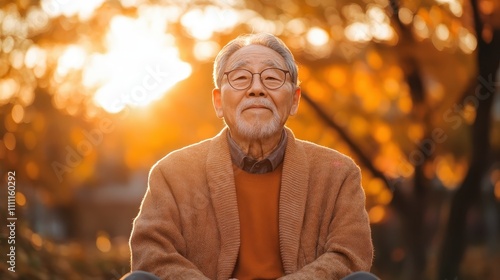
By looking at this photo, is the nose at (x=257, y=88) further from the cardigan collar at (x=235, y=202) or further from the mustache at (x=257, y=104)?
the cardigan collar at (x=235, y=202)

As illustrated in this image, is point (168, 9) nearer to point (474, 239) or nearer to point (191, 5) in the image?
point (191, 5)

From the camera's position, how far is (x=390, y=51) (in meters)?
9.16

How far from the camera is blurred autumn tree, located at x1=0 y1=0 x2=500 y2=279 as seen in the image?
28.9 ft

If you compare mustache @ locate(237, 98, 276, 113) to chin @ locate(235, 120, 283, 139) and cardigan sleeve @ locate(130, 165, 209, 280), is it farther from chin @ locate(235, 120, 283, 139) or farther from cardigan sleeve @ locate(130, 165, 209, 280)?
cardigan sleeve @ locate(130, 165, 209, 280)

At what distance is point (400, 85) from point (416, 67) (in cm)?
47

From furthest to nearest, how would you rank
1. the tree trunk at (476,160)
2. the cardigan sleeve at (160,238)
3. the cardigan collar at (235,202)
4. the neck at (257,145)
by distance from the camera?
the tree trunk at (476,160) < the neck at (257,145) < the cardigan collar at (235,202) < the cardigan sleeve at (160,238)

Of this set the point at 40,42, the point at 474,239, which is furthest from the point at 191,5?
the point at 474,239

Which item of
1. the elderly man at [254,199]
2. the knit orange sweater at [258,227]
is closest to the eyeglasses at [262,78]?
the elderly man at [254,199]

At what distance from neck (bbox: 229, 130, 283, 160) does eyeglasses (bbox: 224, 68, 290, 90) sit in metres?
0.22

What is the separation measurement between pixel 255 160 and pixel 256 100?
10.8 inches

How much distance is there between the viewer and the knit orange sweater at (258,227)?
3855mm

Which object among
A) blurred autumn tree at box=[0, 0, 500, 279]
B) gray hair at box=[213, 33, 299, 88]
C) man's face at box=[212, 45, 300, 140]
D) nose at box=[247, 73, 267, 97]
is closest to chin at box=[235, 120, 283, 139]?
man's face at box=[212, 45, 300, 140]

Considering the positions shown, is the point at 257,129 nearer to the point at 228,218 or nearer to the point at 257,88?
the point at 257,88

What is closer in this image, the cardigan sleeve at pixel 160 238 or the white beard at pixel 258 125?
the cardigan sleeve at pixel 160 238
